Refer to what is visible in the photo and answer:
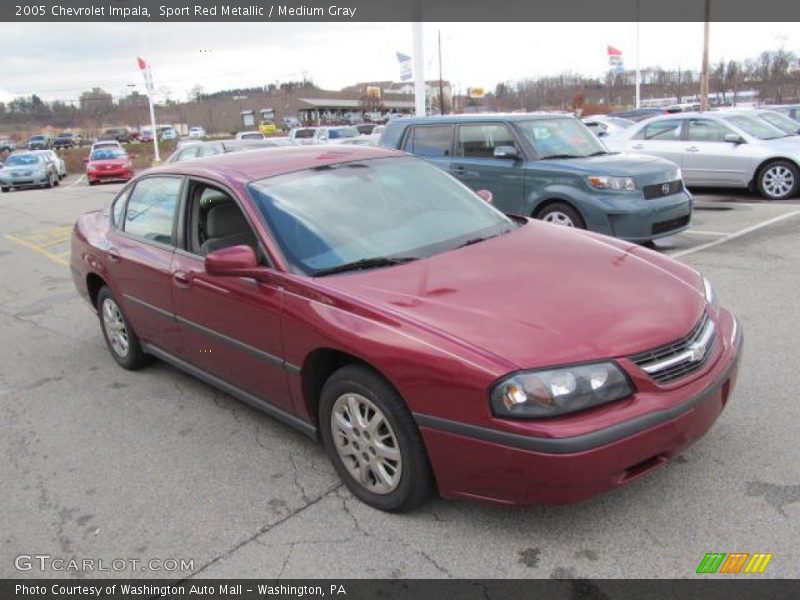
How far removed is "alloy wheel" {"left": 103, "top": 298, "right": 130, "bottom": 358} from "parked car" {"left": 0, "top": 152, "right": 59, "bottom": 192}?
23.3 meters

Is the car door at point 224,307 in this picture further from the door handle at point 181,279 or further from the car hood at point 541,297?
the car hood at point 541,297

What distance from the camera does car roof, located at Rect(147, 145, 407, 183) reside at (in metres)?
4.03

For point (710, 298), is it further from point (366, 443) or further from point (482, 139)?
point (482, 139)

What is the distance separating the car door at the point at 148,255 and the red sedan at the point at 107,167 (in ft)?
76.0

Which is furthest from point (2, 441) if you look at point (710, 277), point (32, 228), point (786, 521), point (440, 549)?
point (32, 228)

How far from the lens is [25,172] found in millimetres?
25328

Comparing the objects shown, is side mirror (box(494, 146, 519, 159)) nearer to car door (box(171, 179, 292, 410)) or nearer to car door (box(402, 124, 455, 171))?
car door (box(402, 124, 455, 171))

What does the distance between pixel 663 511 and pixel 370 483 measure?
1.31 meters

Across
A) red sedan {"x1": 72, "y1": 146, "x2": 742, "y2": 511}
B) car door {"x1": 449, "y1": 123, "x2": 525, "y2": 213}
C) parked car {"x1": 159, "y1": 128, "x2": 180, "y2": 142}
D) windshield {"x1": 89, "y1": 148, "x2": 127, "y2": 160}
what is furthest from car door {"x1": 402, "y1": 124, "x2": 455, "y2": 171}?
parked car {"x1": 159, "y1": 128, "x2": 180, "y2": 142}

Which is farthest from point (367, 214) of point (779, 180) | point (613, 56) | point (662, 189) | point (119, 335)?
point (613, 56)

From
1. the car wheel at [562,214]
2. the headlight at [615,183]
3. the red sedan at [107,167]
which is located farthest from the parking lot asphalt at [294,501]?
the red sedan at [107,167]

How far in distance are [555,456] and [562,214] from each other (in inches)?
232

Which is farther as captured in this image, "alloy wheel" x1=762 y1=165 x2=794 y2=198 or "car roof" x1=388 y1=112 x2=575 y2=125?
"alloy wheel" x1=762 y1=165 x2=794 y2=198

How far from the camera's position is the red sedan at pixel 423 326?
8.64 ft
